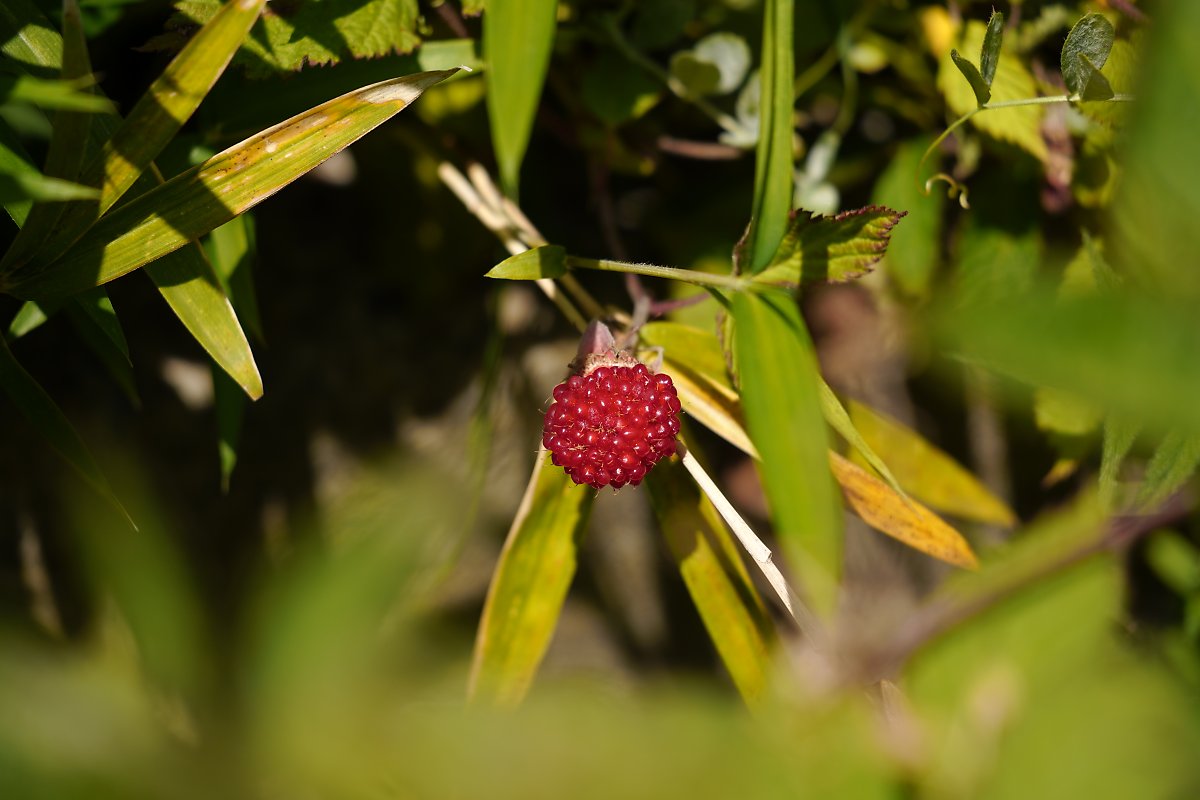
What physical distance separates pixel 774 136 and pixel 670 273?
0.11 m

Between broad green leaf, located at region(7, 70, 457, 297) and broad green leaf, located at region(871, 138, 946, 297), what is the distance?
52cm

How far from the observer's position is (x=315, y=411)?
1089 mm

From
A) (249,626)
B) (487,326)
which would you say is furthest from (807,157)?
(249,626)

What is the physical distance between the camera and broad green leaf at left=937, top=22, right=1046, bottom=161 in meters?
0.76

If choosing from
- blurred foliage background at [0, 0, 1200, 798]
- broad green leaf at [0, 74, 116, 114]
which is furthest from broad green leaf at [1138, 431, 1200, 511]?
broad green leaf at [0, 74, 116, 114]

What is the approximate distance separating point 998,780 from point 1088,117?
55cm

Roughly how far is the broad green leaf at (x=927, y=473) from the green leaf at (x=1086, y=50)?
0.35 metres

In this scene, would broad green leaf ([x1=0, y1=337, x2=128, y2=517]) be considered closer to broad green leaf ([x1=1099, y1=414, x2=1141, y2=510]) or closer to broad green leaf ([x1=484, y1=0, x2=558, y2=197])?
broad green leaf ([x1=484, y1=0, x2=558, y2=197])

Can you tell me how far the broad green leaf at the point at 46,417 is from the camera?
23.5 inches

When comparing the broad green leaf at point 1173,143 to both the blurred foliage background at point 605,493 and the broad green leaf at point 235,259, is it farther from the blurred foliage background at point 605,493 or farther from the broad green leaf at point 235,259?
the broad green leaf at point 235,259

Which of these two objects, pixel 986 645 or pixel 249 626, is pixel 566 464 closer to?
pixel 986 645

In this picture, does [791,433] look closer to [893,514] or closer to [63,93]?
[893,514]

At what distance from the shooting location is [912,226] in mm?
868

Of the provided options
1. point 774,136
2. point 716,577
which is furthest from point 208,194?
point 716,577
